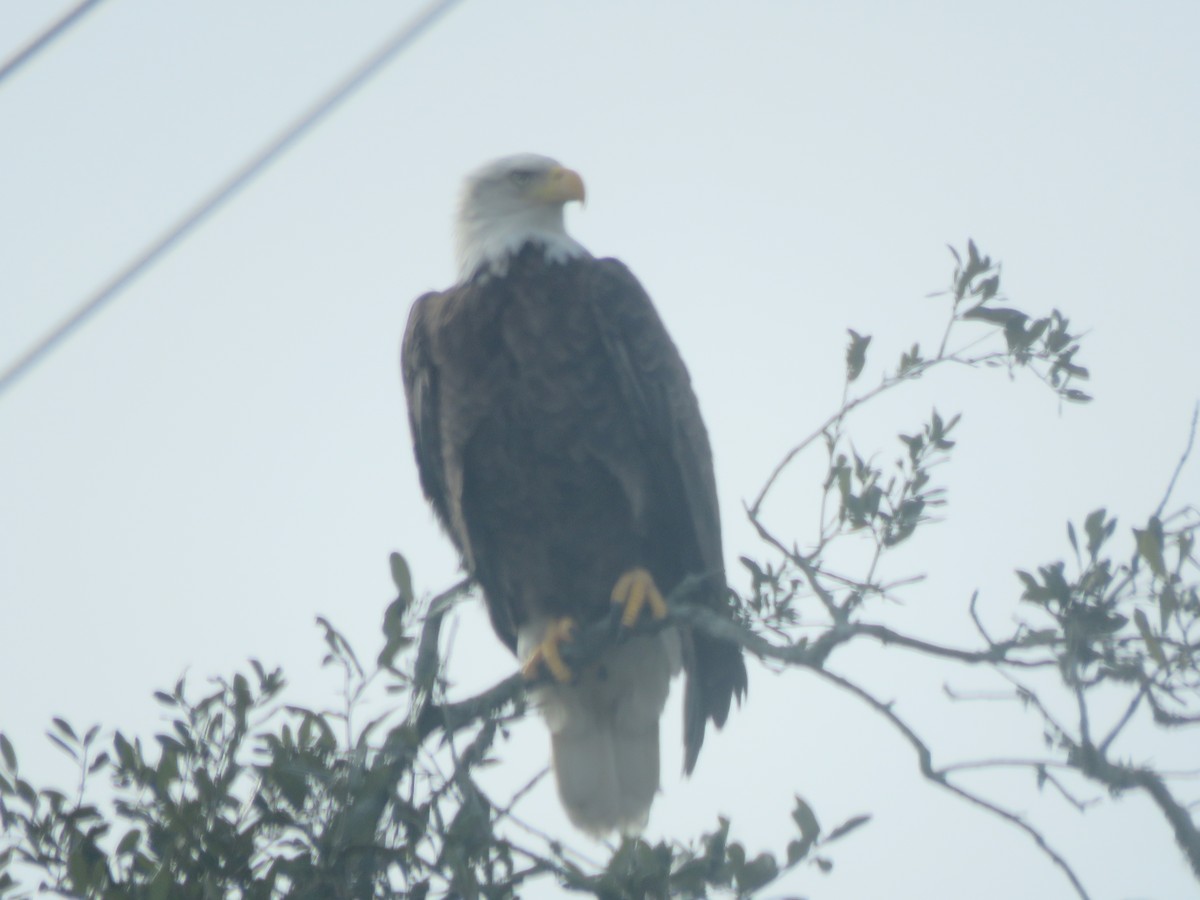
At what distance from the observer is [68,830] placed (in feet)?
10.0

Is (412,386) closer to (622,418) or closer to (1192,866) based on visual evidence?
(622,418)

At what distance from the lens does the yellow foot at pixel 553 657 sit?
4727 mm

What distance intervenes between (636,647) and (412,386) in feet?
3.72

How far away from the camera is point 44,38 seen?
3.05 metres

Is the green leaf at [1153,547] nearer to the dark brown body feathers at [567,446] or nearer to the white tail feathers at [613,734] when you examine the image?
the dark brown body feathers at [567,446]

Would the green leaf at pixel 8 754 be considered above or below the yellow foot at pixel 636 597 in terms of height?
below

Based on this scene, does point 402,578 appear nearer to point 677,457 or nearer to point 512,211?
point 677,457

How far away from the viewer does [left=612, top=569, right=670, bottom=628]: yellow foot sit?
4.57 meters

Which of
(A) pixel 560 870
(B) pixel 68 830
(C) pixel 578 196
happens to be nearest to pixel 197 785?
(B) pixel 68 830

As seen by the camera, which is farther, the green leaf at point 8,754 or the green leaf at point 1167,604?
the green leaf at point 8,754

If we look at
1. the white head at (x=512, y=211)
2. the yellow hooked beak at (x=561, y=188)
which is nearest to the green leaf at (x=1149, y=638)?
the white head at (x=512, y=211)

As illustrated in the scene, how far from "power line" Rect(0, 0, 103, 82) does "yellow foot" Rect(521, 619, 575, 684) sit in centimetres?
235

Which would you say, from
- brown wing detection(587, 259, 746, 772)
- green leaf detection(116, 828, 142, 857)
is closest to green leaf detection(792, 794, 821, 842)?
green leaf detection(116, 828, 142, 857)

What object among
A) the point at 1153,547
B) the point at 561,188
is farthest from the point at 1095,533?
the point at 561,188
